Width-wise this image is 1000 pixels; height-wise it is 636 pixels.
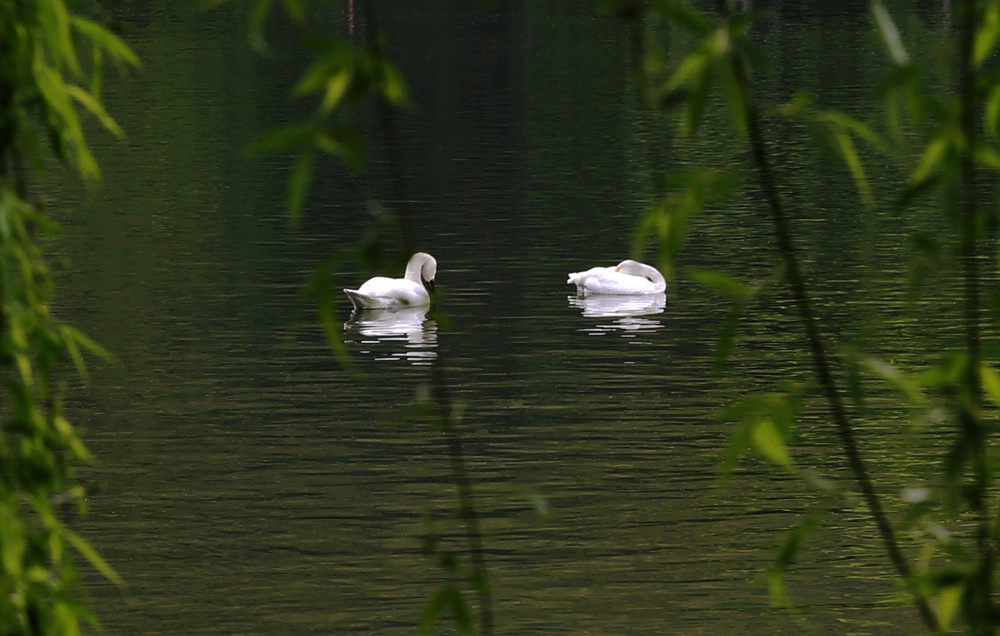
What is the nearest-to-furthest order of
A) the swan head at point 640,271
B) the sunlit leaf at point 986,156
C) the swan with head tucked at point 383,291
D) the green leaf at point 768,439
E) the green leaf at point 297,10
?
the green leaf at point 297,10 < the sunlit leaf at point 986,156 < the green leaf at point 768,439 < the swan with head tucked at point 383,291 < the swan head at point 640,271

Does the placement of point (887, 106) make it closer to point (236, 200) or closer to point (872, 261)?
point (872, 261)

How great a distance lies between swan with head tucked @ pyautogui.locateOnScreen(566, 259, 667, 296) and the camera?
20000 mm

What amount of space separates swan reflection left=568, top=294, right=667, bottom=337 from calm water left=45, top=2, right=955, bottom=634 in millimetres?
65

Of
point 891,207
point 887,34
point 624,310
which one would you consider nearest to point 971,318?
point 891,207

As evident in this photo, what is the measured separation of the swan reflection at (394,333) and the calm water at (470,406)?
7 cm

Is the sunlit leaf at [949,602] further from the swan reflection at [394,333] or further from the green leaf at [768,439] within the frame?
the swan reflection at [394,333]

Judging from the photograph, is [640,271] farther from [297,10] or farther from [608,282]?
[297,10]

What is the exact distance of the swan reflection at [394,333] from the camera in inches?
691

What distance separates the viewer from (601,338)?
1802 cm

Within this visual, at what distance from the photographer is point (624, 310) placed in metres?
19.7

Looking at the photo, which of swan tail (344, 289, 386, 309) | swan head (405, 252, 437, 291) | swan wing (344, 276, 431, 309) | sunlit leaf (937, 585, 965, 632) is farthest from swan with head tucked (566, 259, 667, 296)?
sunlit leaf (937, 585, 965, 632)

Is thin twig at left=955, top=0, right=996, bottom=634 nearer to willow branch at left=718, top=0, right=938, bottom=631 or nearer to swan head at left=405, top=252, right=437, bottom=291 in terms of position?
willow branch at left=718, top=0, right=938, bottom=631

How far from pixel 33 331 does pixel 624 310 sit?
1716 centimetres

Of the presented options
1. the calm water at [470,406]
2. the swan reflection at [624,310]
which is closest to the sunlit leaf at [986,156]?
the calm water at [470,406]
